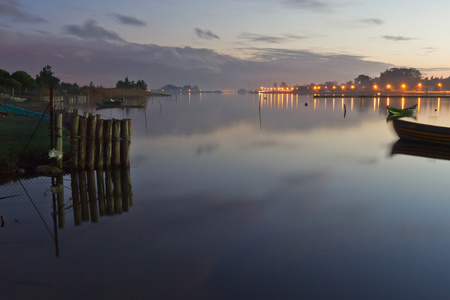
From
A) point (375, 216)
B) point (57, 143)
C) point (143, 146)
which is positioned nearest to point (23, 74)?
point (143, 146)

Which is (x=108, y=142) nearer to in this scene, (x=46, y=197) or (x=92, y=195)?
(x=92, y=195)

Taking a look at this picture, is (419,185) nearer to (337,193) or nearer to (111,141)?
(337,193)

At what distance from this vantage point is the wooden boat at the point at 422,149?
3067cm

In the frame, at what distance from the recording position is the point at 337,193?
60.3ft

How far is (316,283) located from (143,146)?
26.4 metres

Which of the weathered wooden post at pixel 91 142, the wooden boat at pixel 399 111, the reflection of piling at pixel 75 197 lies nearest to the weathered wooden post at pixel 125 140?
the weathered wooden post at pixel 91 142

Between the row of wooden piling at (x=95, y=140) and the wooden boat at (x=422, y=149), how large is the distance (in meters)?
23.5

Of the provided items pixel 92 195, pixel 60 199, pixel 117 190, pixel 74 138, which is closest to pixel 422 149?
pixel 117 190

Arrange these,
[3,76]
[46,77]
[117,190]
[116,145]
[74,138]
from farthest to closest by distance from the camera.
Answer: [46,77]
[3,76]
[116,145]
[74,138]
[117,190]

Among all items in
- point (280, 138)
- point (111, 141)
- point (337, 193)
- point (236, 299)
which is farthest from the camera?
point (280, 138)

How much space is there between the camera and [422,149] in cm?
3353

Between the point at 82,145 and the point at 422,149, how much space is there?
29.1m

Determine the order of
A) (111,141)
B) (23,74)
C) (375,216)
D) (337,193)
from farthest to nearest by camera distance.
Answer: (23,74)
(111,141)
(337,193)
(375,216)

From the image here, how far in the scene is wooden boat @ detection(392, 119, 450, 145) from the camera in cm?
3334
